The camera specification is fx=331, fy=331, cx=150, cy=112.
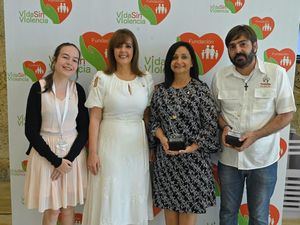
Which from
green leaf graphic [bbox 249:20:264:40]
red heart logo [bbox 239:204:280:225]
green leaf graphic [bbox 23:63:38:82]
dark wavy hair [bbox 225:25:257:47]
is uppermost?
green leaf graphic [bbox 249:20:264:40]

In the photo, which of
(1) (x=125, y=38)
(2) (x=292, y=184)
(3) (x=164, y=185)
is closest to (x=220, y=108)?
(3) (x=164, y=185)

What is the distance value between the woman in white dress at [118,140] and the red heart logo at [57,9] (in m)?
0.51

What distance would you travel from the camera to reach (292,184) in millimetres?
2881

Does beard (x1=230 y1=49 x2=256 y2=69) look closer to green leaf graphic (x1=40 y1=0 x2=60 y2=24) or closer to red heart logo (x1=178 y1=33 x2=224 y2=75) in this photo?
red heart logo (x1=178 y1=33 x2=224 y2=75)

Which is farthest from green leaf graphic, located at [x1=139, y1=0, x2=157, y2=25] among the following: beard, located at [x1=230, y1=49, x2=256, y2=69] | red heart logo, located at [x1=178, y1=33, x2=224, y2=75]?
beard, located at [x1=230, y1=49, x2=256, y2=69]

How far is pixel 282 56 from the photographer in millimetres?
2305

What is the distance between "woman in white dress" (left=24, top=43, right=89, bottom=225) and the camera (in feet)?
6.49

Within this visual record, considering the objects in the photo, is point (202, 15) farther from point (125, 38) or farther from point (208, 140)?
point (208, 140)

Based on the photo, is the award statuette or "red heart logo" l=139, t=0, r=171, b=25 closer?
the award statuette

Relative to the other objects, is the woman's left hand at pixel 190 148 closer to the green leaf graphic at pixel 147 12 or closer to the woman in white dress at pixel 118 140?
the woman in white dress at pixel 118 140

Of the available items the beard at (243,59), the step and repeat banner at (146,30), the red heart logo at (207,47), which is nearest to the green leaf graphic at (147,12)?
the step and repeat banner at (146,30)

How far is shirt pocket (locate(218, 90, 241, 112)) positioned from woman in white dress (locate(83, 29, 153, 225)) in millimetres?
470

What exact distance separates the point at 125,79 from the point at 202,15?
720mm

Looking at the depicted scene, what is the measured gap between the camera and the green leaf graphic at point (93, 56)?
2363 mm
